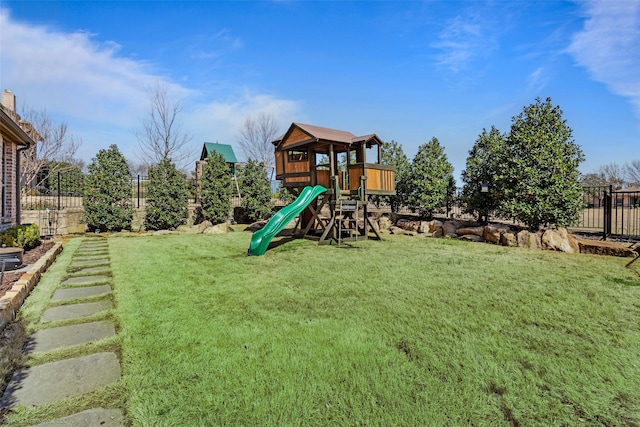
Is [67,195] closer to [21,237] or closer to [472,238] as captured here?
[21,237]

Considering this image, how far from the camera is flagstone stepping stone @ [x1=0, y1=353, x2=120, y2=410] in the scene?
206cm

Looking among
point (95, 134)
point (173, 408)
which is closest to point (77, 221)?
point (95, 134)

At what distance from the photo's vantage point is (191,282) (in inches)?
194

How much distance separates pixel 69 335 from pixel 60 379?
92 cm

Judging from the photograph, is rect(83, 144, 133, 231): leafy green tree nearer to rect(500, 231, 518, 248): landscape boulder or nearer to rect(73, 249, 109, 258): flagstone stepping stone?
rect(73, 249, 109, 258): flagstone stepping stone

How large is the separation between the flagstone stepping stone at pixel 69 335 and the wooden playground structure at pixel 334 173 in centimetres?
626

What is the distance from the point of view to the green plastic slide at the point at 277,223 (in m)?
7.53

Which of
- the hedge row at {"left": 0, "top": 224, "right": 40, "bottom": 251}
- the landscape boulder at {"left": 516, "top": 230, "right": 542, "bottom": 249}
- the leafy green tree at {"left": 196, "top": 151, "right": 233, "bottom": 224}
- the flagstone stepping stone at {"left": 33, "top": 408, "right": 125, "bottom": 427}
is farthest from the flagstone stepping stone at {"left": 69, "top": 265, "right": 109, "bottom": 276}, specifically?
the landscape boulder at {"left": 516, "top": 230, "right": 542, "bottom": 249}

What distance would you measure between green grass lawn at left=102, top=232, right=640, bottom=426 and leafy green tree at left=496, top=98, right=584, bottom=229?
413 centimetres

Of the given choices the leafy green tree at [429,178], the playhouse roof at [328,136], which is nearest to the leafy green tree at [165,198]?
the playhouse roof at [328,136]

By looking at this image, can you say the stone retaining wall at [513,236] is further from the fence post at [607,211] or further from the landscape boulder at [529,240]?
the fence post at [607,211]

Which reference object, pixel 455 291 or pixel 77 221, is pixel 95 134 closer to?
pixel 77 221

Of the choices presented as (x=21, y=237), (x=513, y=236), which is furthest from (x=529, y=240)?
(x=21, y=237)

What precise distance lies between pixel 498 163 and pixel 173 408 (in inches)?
437
